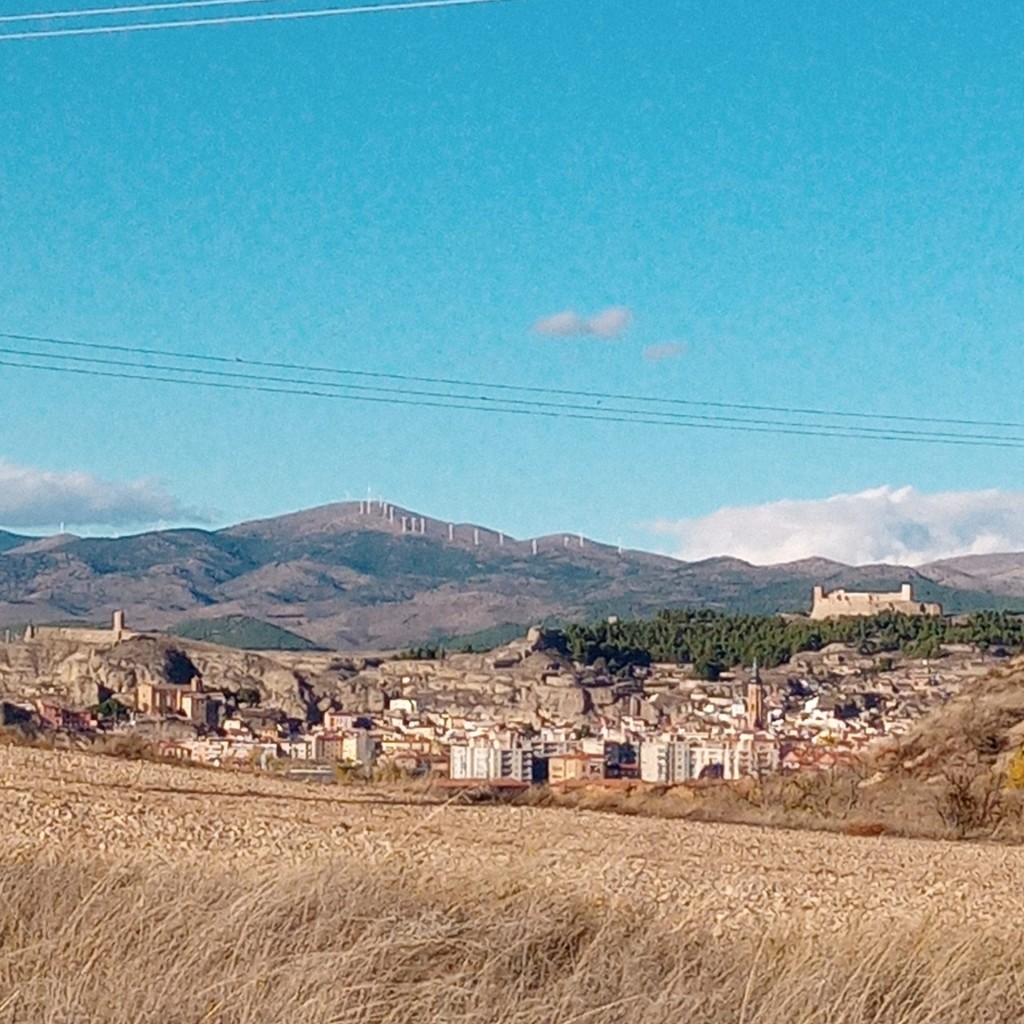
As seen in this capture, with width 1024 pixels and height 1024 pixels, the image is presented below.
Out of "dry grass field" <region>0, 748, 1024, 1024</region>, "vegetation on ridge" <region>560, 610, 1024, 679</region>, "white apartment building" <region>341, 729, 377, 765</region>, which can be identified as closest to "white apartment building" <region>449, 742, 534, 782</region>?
"white apartment building" <region>341, 729, 377, 765</region>

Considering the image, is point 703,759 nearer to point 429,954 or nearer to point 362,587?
point 429,954

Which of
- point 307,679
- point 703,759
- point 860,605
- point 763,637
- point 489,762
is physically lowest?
point 703,759

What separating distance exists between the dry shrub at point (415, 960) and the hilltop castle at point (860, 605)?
6316 cm

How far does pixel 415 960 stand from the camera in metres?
5.94

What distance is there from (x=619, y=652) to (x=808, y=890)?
43.2 metres

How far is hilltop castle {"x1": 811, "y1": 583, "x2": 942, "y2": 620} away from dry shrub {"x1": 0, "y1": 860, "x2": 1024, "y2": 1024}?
63.2 metres

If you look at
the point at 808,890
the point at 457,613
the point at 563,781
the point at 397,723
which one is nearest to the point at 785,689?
the point at 397,723

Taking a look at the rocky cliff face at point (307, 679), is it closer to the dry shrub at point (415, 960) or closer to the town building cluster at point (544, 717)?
the town building cluster at point (544, 717)

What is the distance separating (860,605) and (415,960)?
7078cm

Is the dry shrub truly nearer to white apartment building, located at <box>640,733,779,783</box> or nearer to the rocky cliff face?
white apartment building, located at <box>640,733,779,783</box>

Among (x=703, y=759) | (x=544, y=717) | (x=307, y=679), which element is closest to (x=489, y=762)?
(x=703, y=759)

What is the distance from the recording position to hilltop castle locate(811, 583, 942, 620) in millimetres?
71137

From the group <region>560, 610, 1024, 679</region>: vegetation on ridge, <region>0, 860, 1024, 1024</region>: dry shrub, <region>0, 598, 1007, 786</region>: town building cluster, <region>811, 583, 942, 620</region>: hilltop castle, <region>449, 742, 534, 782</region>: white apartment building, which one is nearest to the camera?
<region>0, 860, 1024, 1024</region>: dry shrub

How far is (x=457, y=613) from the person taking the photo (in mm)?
112312
